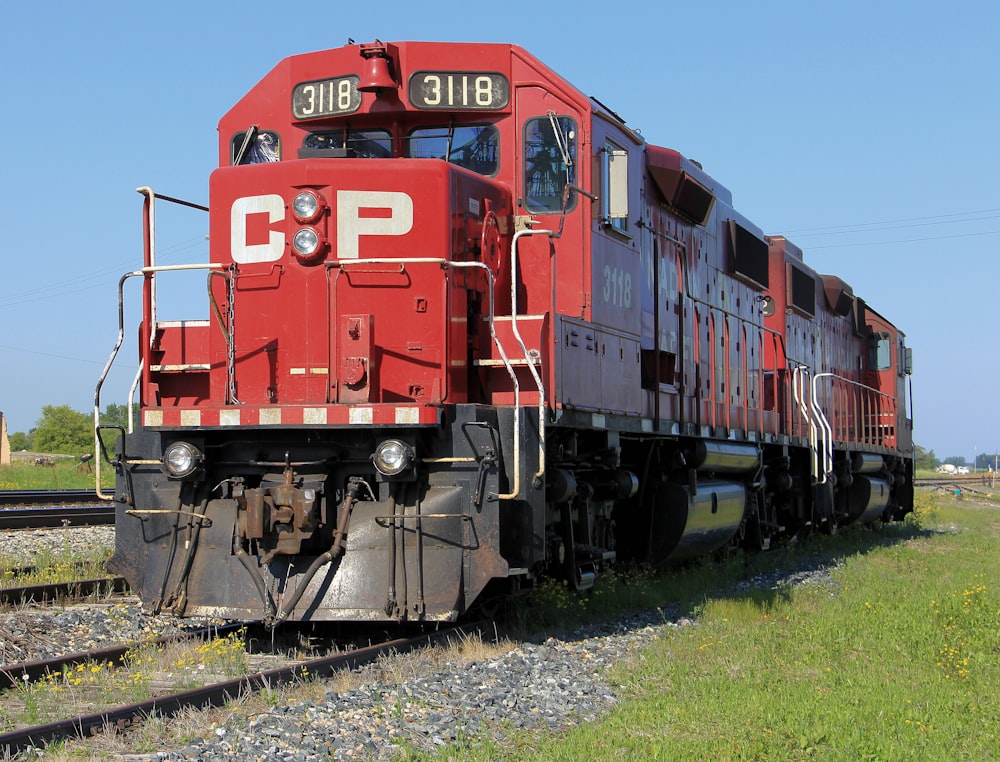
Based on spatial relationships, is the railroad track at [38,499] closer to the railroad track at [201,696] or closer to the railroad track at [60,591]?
the railroad track at [60,591]

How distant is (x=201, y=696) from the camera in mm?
5340

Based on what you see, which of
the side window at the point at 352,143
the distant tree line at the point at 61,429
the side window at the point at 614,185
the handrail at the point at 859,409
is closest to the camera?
the side window at the point at 352,143

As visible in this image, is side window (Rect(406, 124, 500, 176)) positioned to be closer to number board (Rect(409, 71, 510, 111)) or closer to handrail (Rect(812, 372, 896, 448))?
number board (Rect(409, 71, 510, 111))

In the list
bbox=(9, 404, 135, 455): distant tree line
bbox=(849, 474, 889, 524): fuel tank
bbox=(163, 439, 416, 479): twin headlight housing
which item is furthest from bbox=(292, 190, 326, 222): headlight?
bbox=(9, 404, 135, 455): distant tree line

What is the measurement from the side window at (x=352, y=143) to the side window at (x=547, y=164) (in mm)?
960

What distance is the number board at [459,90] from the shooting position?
299 inches

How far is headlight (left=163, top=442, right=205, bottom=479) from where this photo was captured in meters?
6.74

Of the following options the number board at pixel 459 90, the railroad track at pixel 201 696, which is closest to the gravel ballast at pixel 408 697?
the railroad track at pixel 201 696

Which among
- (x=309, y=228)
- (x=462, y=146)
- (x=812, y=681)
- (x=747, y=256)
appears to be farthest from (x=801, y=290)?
(x=812, y=681)

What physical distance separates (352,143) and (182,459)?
8.17 feet

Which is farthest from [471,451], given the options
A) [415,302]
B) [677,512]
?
[677,512]

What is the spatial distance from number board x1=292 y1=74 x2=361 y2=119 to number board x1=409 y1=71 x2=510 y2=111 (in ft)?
1.36

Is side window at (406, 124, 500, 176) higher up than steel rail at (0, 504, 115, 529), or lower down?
higher up

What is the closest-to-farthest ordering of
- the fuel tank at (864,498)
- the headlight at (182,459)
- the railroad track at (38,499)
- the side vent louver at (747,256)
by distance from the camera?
the headlight at (182,459)
the side vent louver at (747,256)
the fuel tank at (864,498)
the railroad track at (38,499)
